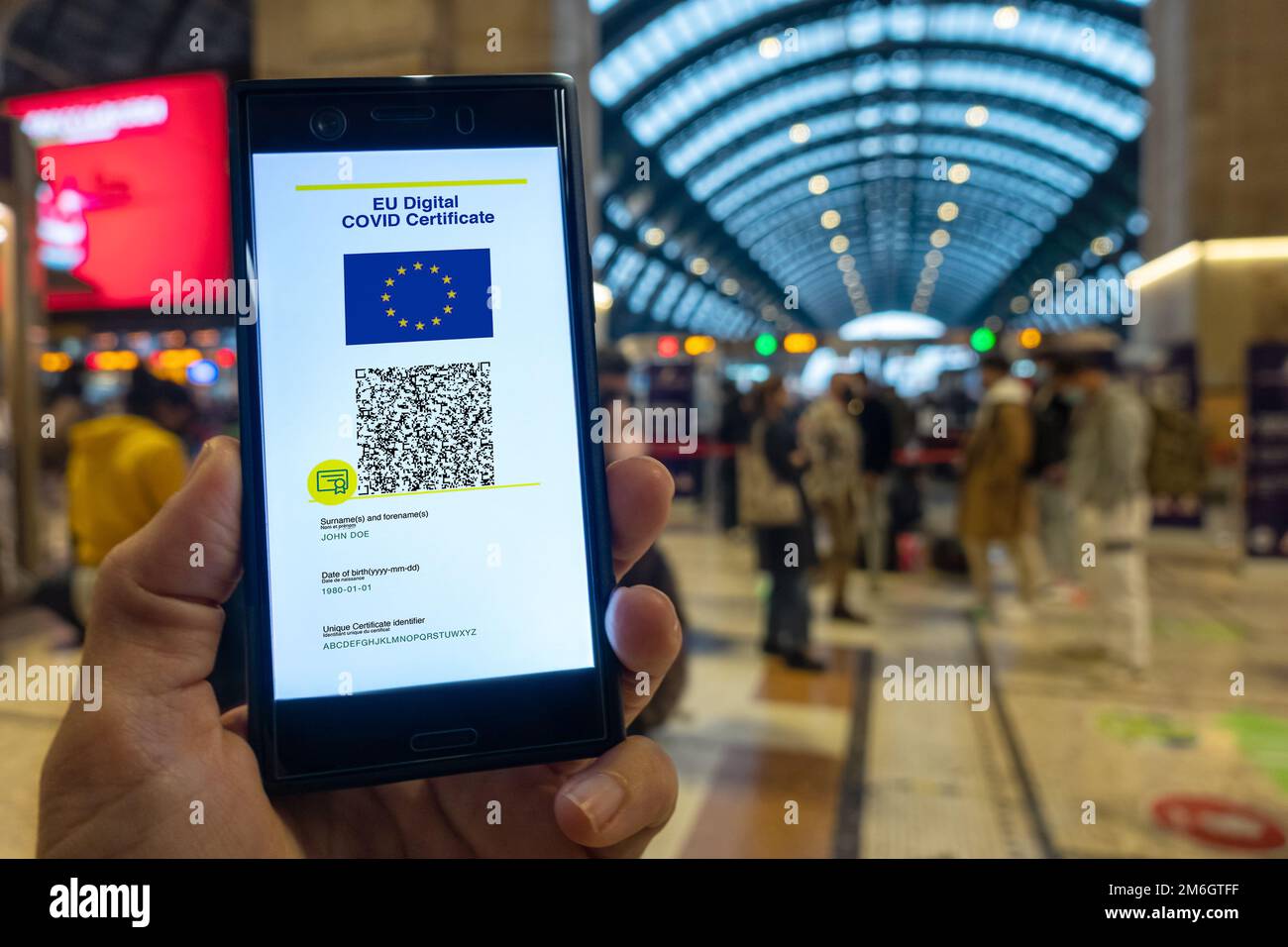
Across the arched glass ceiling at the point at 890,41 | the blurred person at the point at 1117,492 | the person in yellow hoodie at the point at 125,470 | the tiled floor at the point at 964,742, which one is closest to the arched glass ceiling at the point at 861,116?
the arched glass ceiling at the point at 890,41

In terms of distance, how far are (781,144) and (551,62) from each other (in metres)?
32.0

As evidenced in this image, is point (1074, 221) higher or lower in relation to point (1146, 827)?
higher

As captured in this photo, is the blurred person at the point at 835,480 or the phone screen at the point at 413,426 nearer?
the phone screen at the point at 413,426

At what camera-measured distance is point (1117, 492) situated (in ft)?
18.7

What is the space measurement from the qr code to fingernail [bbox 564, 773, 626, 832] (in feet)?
1.26

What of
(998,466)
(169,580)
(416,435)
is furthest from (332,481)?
(998,466)

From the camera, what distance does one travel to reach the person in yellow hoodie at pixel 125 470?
3.04 meters

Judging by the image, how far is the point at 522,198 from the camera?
1.15m

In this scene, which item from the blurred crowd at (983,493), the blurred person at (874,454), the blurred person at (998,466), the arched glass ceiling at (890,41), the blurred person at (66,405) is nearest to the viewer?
the blurred crowd at (983,493)

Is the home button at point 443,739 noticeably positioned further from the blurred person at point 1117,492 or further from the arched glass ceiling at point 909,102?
the arched glass ceiling at point 909,102

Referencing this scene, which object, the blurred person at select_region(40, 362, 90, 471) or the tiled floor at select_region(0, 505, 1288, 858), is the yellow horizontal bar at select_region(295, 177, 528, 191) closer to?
the tiled floor at select_region(0, 505, 1288, 858)

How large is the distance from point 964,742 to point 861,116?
110 feet
